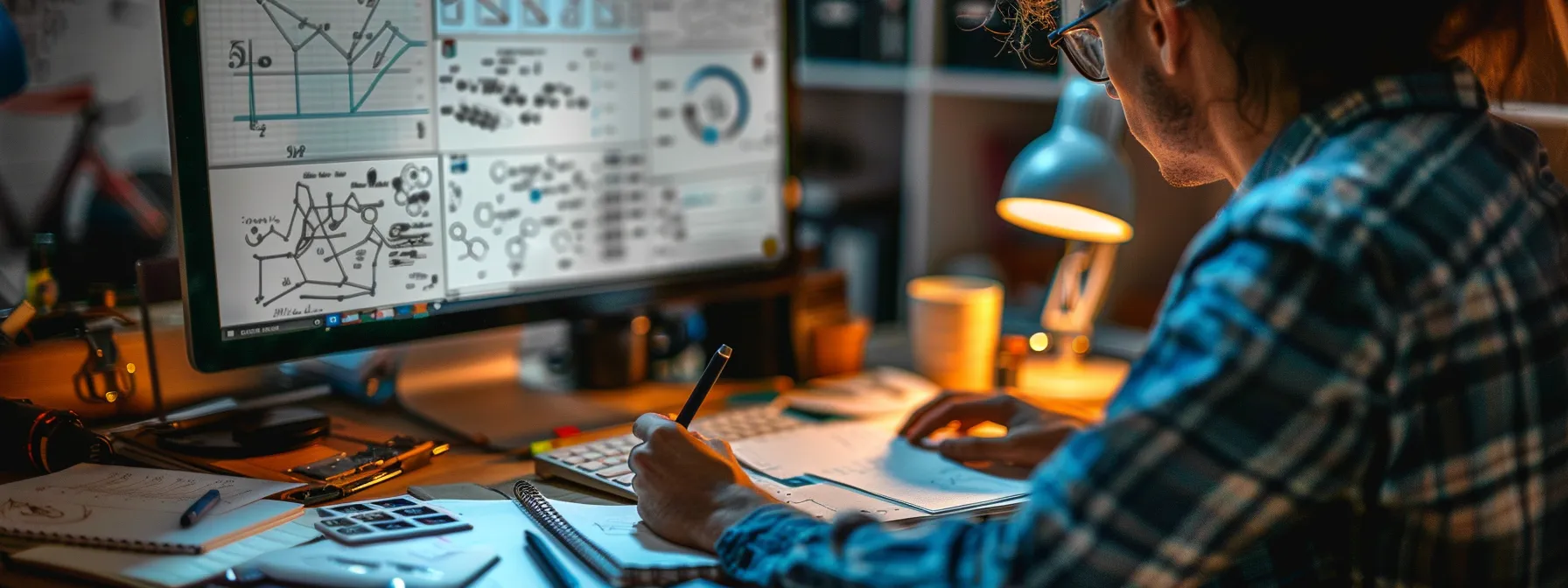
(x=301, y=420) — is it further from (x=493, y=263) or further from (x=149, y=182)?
(x=149, y=182)

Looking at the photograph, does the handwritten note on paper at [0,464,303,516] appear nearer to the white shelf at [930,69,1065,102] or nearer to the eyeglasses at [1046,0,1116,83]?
the eyeglasses at [1046,0,1116,83]

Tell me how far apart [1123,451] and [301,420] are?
803 mm

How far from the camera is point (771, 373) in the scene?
1.54 meters

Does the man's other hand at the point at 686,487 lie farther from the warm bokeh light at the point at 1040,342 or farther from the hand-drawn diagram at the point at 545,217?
the warm bokeh light at the point at 1040,342

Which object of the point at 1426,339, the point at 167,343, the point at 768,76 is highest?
Answer: the point at 768,76

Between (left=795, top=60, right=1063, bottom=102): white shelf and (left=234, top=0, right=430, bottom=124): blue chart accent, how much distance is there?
2.14ft

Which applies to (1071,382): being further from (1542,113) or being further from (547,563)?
(547,563)

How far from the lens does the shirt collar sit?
0.77 meters

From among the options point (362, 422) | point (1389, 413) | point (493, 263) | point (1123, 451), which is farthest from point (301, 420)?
point (1389, 413)

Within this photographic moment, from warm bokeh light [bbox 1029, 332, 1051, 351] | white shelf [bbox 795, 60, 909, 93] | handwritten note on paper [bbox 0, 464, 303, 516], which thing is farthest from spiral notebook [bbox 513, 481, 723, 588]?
white shelf [bbox 795, 60, 909, 93]

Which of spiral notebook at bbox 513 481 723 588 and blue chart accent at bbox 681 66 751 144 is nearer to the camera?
spiral notebook at bbox 513 481 723 588

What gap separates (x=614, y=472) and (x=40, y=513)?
450 mm

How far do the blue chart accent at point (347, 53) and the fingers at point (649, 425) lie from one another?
38 cm

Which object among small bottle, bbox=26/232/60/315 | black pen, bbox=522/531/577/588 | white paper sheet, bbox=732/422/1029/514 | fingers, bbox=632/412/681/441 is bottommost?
white paper sheet, bbox=732/422/1029/514
